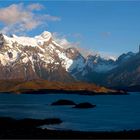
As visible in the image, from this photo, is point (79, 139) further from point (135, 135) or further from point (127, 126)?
point (127, 126)

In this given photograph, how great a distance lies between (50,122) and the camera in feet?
439

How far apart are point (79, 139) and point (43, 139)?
570cm

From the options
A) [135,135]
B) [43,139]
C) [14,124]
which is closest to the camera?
[43,139]

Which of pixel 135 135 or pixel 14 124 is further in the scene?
pixel 14 124

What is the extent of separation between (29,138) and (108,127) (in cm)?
5044

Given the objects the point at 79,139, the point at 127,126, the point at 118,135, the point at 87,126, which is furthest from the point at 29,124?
the point at 79,139

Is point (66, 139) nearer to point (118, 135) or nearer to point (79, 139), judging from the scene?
point (79, 139)

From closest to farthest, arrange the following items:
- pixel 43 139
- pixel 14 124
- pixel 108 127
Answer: pixel 43 139 → pixel 14 124 → pixel 108 127

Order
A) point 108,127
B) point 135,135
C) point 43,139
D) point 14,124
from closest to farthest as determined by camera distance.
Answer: point 43,139
point 135,135
point 14,124
point 108,127

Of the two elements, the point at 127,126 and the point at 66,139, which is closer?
the point at 66,139

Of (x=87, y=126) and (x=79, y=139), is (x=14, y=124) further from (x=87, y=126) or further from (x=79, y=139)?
(x=79, y=139)

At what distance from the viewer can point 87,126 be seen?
432 feet

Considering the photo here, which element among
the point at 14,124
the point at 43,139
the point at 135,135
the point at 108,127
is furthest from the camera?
the point at 108,127

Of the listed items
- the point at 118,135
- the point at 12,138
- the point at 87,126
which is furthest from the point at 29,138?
the point at 87,126
